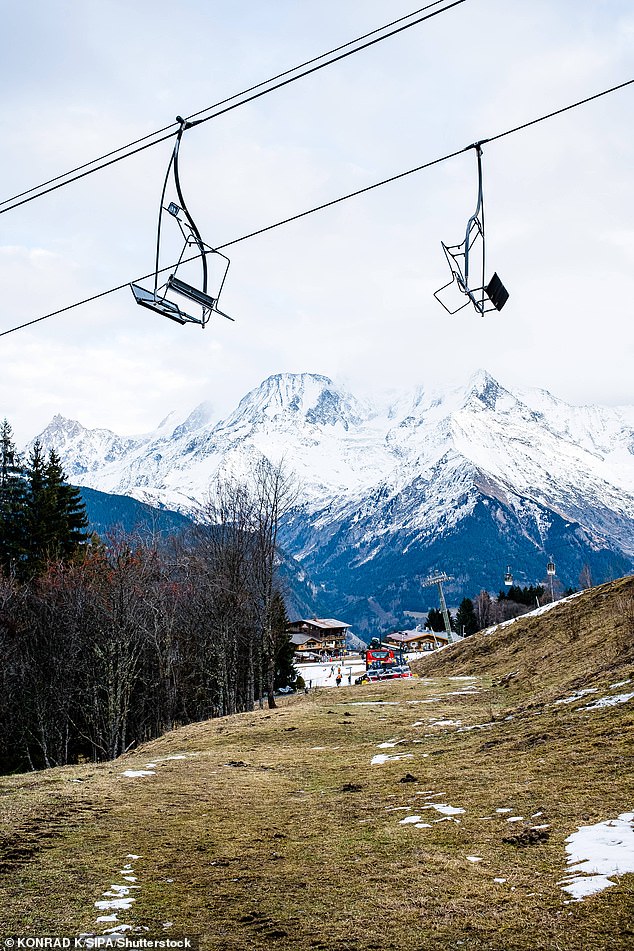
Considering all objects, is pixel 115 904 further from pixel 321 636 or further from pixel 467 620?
pixel 321 636

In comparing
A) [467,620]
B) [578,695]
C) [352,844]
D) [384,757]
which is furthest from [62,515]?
[467,620]

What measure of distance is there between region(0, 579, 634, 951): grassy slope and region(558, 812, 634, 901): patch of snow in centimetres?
17

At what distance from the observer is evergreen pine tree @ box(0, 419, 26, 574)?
56.6 metres

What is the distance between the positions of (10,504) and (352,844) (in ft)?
189

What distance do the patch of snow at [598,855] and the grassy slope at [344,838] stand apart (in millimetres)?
174

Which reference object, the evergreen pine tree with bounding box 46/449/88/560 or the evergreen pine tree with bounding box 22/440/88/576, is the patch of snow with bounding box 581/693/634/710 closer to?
the evergreen pine tree with bounding box 22/440/88/576

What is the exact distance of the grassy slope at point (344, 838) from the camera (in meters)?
7.11

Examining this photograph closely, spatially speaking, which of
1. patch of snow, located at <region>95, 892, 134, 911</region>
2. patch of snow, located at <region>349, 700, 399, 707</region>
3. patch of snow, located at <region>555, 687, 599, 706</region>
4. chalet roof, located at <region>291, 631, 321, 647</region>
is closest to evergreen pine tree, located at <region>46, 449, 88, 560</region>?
patch of snow, located at <region>349, 700, 399, 707</region>

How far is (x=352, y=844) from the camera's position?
10.2 meters

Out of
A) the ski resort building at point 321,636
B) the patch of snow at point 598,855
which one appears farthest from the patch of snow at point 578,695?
the ski resort building at point 321,636

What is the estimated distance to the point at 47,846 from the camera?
→ 35.2 ft

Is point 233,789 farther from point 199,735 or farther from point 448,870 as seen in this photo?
point 199,735

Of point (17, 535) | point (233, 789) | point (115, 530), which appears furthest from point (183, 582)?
point (233, 789)

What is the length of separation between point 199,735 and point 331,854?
17298 millimetres
